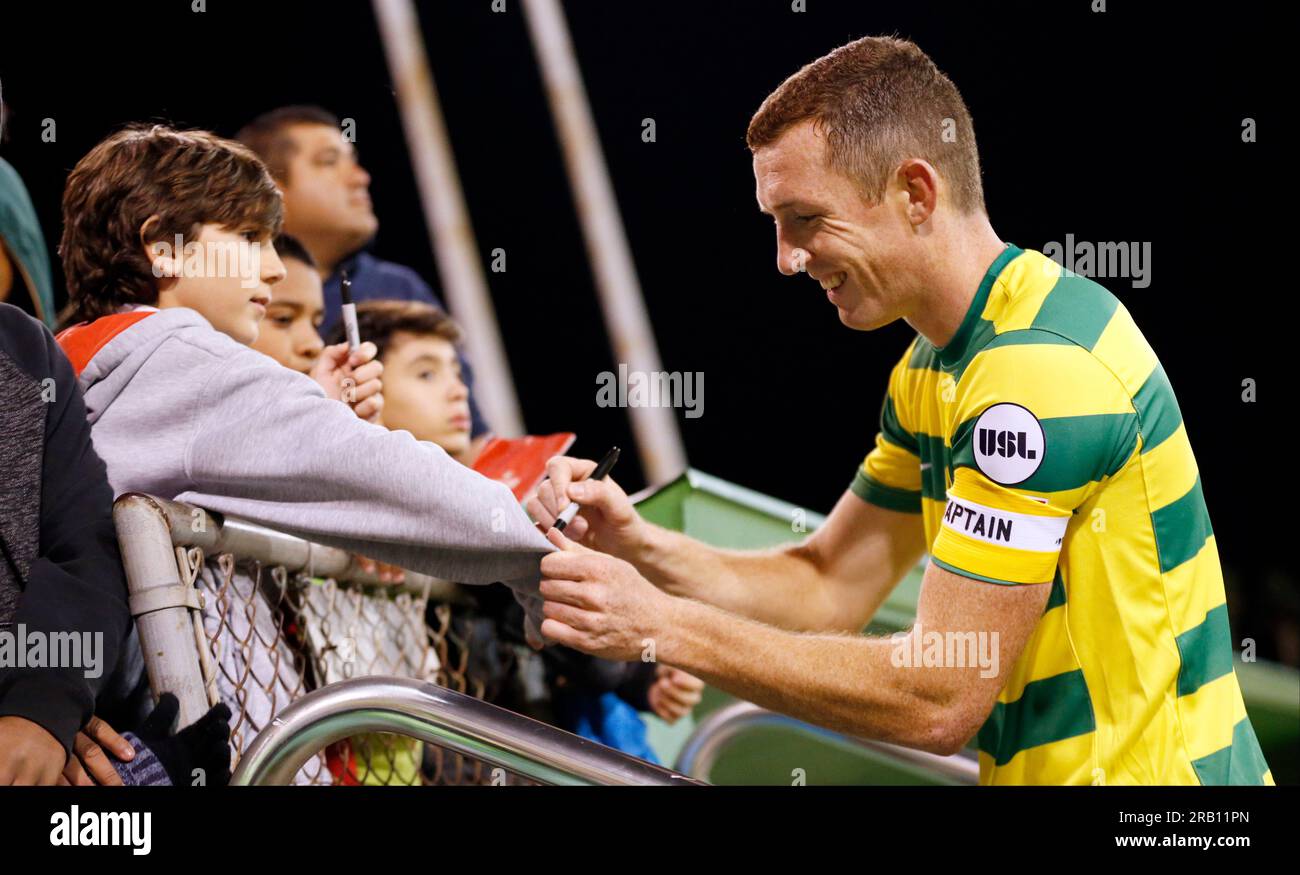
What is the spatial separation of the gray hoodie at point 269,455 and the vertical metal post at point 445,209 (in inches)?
91.2

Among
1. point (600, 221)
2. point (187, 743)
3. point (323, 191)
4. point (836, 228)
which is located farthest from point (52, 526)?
point (600, 221)

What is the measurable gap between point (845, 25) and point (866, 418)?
127cm

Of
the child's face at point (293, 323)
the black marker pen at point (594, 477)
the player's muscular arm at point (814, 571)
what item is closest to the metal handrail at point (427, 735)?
the black marker pen at point (594, 477)

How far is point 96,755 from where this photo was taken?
1070mm

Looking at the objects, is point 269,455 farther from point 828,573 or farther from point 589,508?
point 828,573

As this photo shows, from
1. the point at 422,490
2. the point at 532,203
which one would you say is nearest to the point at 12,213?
the point at 422,490

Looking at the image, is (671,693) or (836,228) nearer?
(836,228)

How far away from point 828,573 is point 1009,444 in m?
0.54

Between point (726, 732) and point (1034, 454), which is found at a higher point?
point (1034, 454)

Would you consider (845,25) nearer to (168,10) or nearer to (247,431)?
(247,431)

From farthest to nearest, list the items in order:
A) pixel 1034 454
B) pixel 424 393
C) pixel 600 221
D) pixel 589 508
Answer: pixel 600 221 < pixel 424 393 < pixel 589 508 < pixel 1034 454

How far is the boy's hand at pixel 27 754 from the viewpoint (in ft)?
3.23

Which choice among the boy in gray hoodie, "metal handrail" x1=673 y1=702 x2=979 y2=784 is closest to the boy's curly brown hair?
the boy in gray hoodie

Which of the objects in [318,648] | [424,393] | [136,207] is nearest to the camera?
[136,207]
